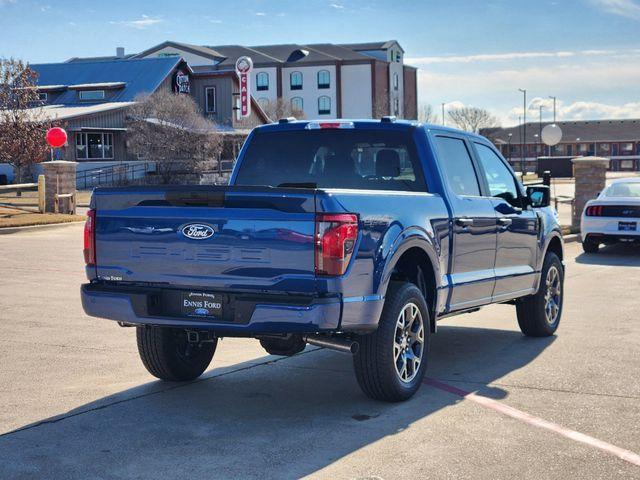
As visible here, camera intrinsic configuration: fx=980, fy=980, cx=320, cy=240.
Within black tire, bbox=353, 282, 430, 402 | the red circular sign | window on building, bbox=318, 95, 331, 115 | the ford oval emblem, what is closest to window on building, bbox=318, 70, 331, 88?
window on building, bbox=318, 95, 331, 115

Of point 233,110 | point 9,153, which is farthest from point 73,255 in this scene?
point 233,110

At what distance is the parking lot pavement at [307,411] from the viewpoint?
5.44 meters

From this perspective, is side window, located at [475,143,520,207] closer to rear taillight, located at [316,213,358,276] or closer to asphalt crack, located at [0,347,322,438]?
asphalt crack, located at [0,347,322,438]

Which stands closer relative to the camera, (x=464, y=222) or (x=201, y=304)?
(x=201, y=304)

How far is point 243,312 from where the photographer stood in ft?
20.5

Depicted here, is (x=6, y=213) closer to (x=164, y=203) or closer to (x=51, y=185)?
(x=51, y=185)

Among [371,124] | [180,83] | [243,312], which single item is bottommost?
[243,312]

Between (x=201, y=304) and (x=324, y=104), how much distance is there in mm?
105159

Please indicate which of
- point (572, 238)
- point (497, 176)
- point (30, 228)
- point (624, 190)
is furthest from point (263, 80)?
point (497, 176)

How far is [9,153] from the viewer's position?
4872 centimetres

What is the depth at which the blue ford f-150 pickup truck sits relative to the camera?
6.13 metres

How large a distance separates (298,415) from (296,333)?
0.63 meters

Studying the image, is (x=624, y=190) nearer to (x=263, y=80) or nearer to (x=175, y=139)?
(x=175, y=139)

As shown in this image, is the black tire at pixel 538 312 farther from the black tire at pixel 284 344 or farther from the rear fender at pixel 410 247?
the black tire at pixel 284 344
